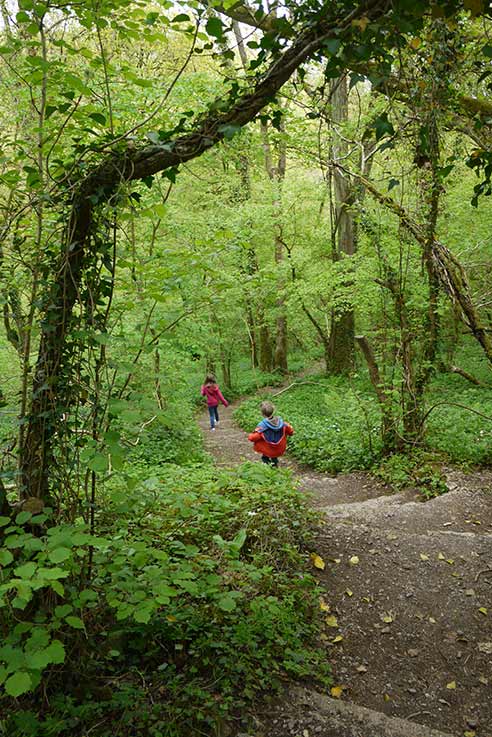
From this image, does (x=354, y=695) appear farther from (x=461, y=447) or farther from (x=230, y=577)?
(x=461, y=447)

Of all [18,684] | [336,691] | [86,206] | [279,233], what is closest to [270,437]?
[336,691]

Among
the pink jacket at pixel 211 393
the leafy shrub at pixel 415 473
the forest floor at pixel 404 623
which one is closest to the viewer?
the forest floor at pixel 404 623

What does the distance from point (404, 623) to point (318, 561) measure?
2.82 ft

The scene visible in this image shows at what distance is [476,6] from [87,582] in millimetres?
3333

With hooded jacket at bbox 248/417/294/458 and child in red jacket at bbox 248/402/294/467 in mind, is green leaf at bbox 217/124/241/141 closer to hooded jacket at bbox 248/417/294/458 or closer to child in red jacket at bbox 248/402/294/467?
child in red jacket at bbox 248/402/294/467

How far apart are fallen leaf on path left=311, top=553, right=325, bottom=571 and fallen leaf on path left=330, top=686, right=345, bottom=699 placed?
120 cm

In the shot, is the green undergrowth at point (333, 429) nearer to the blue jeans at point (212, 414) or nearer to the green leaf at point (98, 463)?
the blue jeans at point (212, 414)

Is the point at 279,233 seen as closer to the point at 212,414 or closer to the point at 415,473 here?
the point at 212,414

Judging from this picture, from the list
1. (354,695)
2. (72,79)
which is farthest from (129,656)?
(72,79)

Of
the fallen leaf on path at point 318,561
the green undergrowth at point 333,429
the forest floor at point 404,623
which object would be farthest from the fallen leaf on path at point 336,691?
the green undergrowth at point 333,429

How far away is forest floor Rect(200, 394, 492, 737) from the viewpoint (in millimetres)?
2717

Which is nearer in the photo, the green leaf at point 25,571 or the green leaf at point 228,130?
the green leaf at point 25,571

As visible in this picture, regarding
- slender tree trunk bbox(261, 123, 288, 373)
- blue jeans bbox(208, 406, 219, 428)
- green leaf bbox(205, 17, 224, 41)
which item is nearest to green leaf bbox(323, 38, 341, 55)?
green leaf bbox(205, 17, 224, 41)

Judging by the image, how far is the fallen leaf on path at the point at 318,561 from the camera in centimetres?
427
